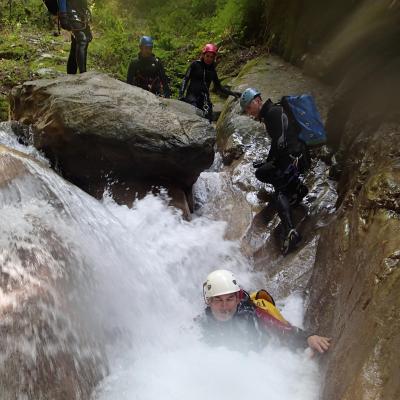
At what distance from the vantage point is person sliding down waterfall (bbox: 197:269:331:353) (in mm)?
4355

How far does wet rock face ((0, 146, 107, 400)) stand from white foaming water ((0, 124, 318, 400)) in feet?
0.07

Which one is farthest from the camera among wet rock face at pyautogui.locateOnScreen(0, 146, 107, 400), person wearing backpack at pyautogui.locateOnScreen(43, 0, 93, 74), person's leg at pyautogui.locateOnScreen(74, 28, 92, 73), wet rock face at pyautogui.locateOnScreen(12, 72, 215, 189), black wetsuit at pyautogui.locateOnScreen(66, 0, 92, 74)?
person's leg at pyautogui.locateOnScreen(74, 28, 92, 73)

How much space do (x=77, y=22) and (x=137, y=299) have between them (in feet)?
20.9

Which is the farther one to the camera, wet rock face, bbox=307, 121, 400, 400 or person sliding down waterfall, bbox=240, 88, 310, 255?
person sliding down waterfall, bbox=240, 88, 310, 255

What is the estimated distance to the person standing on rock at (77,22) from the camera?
8.83m

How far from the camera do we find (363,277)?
3.91 meters

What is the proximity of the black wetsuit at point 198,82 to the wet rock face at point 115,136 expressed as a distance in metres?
2.23

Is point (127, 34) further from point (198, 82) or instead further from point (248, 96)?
point (248, 96)

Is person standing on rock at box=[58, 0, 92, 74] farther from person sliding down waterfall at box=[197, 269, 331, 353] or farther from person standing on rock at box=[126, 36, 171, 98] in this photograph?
person sliding down waterfall at box=[197, 269, 331, 353]

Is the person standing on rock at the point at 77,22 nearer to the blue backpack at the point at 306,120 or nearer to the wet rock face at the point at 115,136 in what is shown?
the wet rock face at the point at 115,136

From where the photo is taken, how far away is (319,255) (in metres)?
5.79

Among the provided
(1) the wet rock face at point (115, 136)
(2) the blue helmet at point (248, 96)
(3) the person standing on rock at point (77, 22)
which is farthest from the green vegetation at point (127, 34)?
(2) the blue helmet at point (248, 96)

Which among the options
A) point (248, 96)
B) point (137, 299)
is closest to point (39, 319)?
point (137, 299)

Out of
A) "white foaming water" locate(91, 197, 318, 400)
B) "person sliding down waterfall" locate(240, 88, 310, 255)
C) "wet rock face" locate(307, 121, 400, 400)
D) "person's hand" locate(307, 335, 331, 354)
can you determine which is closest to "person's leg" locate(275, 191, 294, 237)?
"person sliding down waterfall" locate(240, 88, 310, 255)
